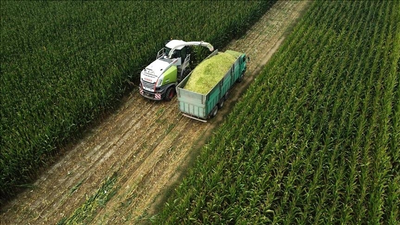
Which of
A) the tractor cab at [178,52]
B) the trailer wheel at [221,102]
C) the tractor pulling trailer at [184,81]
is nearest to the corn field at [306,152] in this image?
the tractor pulling trailer at [184,81]

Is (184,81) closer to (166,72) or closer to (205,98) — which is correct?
(166,72)

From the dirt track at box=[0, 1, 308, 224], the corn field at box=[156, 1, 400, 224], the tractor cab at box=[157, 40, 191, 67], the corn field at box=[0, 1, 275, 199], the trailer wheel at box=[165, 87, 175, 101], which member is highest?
the tractor cab at box=[157, 40, 191, 67]

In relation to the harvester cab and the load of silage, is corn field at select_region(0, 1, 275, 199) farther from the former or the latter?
the load of silage

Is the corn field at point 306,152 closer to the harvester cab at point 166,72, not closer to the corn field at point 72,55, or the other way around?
the harvester cab at point 166,72

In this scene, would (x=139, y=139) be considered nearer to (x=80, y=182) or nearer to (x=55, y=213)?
(x=80, y=182)

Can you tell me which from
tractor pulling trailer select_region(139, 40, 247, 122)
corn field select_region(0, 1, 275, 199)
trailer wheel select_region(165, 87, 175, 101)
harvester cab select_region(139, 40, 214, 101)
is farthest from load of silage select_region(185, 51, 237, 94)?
corn field select_region(0, 1, 275, 199)

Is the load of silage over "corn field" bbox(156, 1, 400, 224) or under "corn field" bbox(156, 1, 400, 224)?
over
